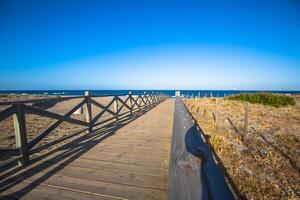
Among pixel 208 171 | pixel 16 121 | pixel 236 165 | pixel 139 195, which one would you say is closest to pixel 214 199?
pixel 208 171

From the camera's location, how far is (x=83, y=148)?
4031 millimetres

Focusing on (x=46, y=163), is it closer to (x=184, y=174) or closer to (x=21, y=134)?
(x=21, y=134)

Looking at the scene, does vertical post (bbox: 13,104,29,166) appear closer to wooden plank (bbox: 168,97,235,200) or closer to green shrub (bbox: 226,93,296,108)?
wooden plank (bbox: 168,97,235,200)

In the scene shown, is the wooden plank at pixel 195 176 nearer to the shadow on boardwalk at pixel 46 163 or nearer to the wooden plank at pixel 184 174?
the wooden plank at pixel 184 174

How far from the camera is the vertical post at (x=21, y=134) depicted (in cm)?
293

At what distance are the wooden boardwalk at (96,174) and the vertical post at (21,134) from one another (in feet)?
0.64

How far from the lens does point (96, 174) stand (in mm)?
2756

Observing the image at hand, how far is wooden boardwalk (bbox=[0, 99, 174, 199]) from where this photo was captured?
2.26 meters

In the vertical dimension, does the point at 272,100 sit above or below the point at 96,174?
above

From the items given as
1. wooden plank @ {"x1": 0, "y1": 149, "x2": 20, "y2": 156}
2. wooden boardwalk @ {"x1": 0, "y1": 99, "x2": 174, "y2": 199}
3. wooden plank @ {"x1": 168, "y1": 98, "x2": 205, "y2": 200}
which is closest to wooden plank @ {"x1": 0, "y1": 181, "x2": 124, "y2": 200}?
wooden boardwalk @ {"x1": 0, "y1": 99, "x2": 174, "y2": 199}

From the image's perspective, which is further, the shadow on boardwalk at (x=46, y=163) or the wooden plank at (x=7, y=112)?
the wooden plank at (x=7, y=112)

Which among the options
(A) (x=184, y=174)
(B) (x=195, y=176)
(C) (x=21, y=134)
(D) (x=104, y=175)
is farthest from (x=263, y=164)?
(C) (x=21, y=134)

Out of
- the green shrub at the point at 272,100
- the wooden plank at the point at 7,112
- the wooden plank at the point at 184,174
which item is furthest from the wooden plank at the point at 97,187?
the green shrub at the point at 272,100

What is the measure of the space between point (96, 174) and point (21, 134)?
1533 millimetres
